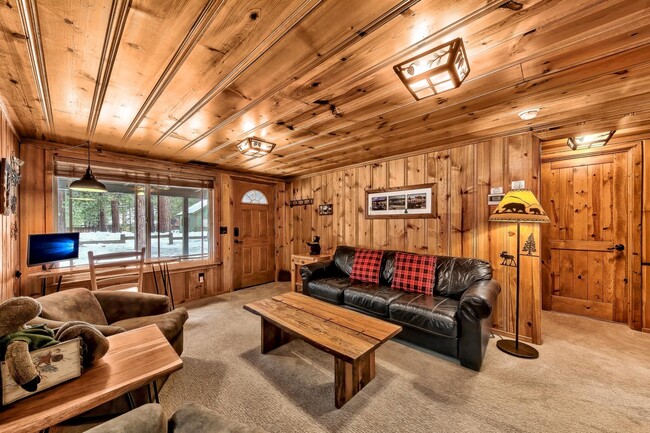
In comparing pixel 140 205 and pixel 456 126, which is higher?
pixel 456 126

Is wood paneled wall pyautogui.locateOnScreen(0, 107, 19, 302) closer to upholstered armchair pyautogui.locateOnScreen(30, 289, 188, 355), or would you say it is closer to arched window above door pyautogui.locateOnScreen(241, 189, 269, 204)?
upholstered armchair pyautogui.locateOnScreen(30, 289, 188, 355)

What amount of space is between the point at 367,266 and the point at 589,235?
300cm

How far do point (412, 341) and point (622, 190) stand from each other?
3.32 m

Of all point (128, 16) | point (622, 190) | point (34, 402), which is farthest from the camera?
point (622, 190)

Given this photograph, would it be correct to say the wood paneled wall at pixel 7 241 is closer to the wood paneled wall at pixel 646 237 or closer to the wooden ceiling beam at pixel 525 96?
the wooden ceiling beam at pixel 525 96

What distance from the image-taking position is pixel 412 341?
2551mm

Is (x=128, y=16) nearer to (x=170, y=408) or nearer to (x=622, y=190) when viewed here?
(x=170, y=408)

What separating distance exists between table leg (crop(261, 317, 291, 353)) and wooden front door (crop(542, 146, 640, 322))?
3835mm

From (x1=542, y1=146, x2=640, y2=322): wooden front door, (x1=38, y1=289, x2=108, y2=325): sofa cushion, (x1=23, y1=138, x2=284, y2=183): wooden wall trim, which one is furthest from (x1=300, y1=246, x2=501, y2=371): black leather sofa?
(x1=23, y1=138, x2=284, y2=183): wooden wall trim

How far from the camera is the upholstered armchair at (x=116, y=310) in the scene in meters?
1.76

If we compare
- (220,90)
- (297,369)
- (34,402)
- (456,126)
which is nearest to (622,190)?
→ (456,126)

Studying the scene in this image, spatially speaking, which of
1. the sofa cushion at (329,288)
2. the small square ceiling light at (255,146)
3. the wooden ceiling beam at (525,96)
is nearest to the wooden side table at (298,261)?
the sofa cushion at (329,288)

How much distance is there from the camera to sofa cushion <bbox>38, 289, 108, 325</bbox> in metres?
1.67

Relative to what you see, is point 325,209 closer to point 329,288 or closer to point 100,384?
point 329,288
